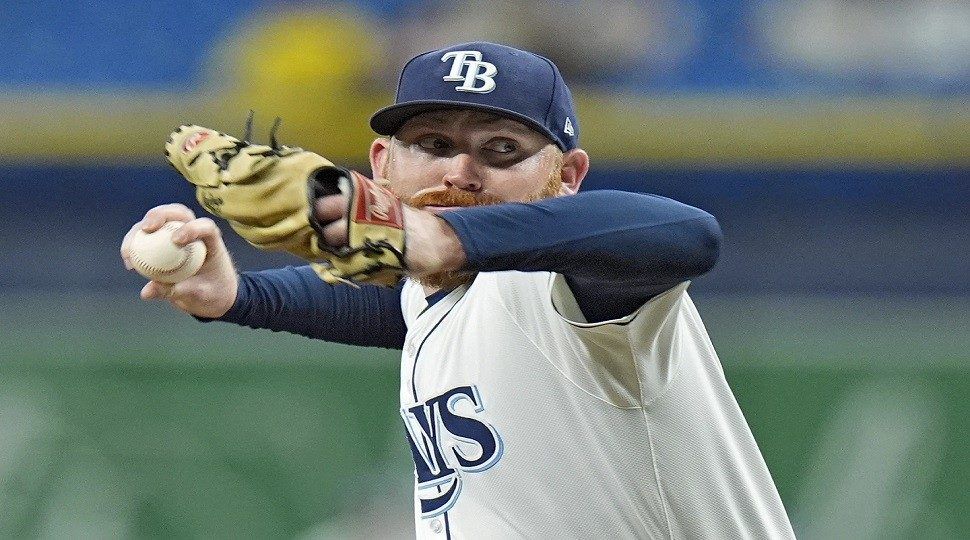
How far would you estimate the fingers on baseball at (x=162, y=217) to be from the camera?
2100mm

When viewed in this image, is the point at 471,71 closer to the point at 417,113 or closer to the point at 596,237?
the point at 417,113

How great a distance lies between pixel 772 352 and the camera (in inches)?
274

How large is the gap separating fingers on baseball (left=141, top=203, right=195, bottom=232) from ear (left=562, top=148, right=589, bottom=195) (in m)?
0.80

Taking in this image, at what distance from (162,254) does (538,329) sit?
605 millimetres

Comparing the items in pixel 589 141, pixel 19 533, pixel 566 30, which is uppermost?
pixel 566 30

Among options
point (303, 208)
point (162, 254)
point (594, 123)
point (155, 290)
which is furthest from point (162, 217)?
point (594, 123)

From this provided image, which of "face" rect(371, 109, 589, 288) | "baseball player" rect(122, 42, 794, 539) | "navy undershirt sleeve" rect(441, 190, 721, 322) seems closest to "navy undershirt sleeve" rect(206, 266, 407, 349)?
"baseball player" rect(122, 42, 794, 539)

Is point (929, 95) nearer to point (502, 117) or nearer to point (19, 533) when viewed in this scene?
point (19, 533)

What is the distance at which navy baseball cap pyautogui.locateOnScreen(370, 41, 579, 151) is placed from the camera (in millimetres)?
2475

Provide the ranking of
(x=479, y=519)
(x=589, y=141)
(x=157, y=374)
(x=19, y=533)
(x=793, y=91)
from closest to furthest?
(x=479, y=519) < (x=19, y=533) < (x=157, y=374) < (x=589, y=141) < (x=793, y=91)

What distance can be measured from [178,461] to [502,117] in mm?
4364

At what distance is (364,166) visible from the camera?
25.4ft

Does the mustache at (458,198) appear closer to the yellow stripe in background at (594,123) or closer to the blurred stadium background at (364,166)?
the blurred stadium background at (364,166)

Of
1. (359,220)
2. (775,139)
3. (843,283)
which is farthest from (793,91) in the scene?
(359,220)
